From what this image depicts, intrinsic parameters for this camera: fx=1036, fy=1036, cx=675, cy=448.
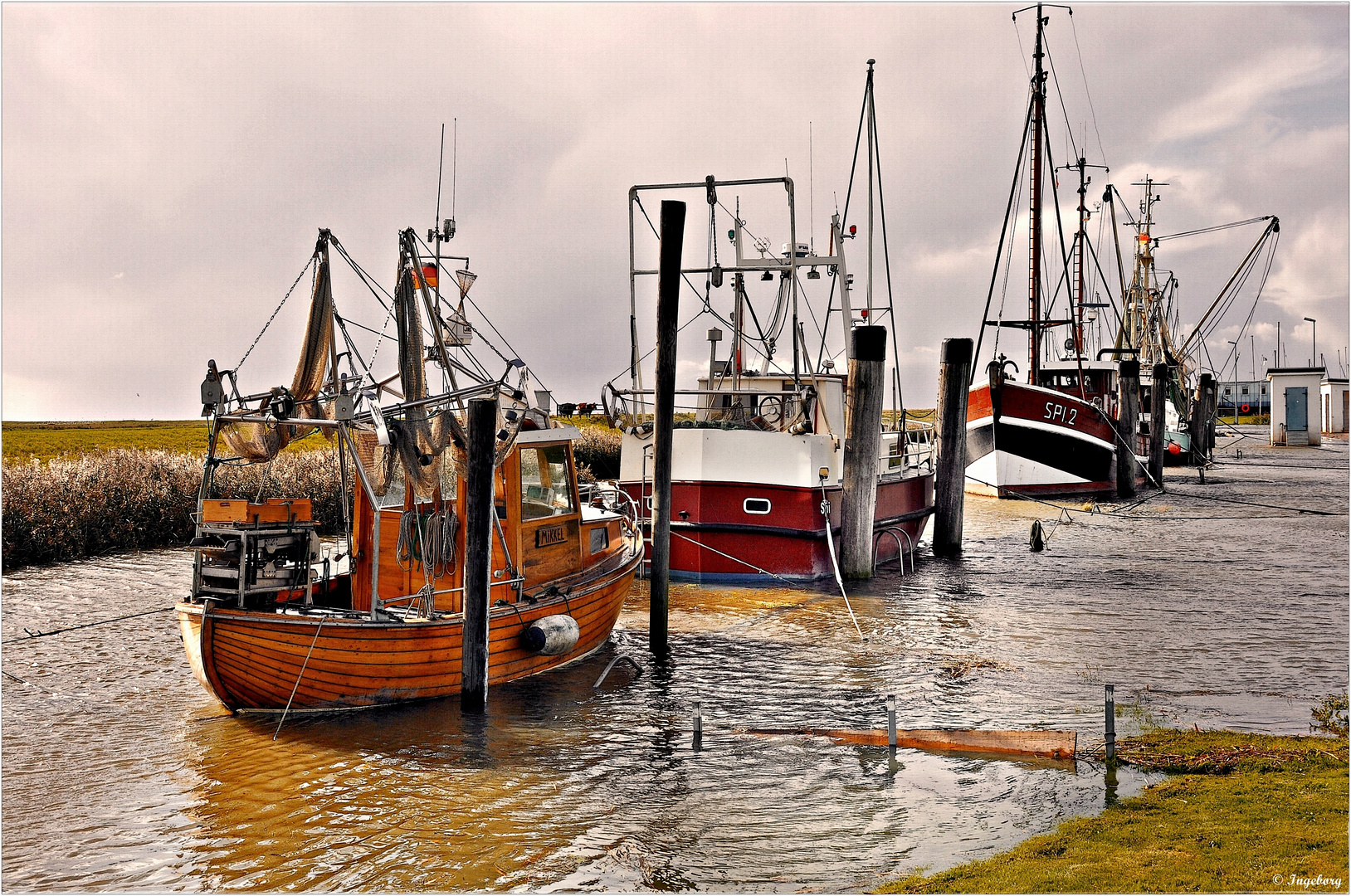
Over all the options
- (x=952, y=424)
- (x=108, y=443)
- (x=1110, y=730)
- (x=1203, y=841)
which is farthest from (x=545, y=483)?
(x=108, y=443)

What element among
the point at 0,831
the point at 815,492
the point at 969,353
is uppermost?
the point at 969,353

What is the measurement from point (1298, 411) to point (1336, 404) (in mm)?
8731

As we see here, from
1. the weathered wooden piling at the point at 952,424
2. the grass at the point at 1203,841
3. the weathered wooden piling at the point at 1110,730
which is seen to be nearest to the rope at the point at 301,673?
the grass at the point at 1203,841

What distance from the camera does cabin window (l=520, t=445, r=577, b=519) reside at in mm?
12141

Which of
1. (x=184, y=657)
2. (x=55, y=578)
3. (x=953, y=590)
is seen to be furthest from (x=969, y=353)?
(x=55, y=578)

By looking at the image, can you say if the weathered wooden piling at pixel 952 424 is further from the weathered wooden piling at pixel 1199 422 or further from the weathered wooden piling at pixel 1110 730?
the weathered wooden piling at pixel 1199 422

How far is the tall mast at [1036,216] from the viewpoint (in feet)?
106

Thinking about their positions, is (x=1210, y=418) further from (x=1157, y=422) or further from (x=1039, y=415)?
(x=1039, y=415)

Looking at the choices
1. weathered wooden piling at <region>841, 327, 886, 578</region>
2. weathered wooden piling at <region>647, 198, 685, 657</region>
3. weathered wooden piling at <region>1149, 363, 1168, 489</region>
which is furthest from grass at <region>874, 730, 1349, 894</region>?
weathered wooden piling at <region>1149, 363, 1168, 489</region>

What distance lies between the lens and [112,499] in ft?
A: 76.4

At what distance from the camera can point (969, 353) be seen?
71.9 ft

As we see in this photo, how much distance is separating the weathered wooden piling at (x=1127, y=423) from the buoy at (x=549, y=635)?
2804 cm

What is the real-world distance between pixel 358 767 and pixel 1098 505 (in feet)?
94.6

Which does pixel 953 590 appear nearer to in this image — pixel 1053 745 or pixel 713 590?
pixel 713 590
